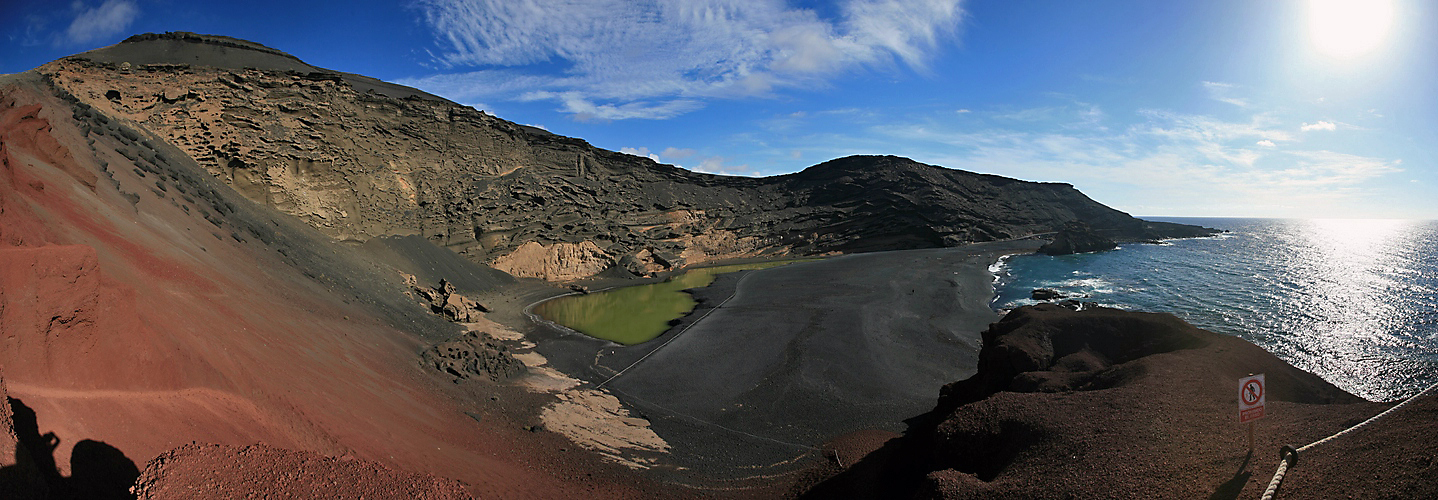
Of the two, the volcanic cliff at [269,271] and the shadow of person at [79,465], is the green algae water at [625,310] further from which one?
the shadow of person at [79,465]

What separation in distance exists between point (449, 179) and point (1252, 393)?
3241 cm

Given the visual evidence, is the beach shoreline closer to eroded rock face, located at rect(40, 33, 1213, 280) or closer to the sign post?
eroded rock face, located at rect(40, 33, 1213, 280)

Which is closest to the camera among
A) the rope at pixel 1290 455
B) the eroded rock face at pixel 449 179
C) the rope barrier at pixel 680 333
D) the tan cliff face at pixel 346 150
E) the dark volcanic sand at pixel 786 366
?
the rope at pixel 1290 455

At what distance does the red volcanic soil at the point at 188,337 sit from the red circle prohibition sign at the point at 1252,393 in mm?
7531

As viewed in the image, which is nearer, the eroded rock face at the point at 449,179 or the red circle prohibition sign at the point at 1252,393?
the red circle prohibition sign at the point at 1252,393

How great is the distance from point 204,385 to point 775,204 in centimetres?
5460

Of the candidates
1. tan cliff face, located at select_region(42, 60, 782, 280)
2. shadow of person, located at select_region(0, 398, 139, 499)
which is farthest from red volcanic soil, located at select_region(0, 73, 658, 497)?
tan cliff face, located at select_region(42, 60, 782, 280)

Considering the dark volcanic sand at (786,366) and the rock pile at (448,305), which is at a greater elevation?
the rock pile at (448,305)

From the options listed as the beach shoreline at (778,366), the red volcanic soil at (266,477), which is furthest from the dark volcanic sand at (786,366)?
the red volcanic soil at (266,477)

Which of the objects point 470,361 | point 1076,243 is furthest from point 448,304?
point 1076,243

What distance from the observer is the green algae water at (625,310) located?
21781 millimetres

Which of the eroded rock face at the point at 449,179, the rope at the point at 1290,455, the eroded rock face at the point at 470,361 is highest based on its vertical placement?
the eroded rock face at the point at 449,179

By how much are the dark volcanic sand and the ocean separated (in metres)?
8.72

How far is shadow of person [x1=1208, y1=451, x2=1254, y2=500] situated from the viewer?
12.0 feet
